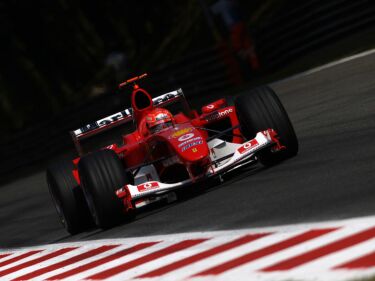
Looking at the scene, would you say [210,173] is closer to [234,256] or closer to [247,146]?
[247,146]

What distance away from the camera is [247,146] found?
1048 centimetres

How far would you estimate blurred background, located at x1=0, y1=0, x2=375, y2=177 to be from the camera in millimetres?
24578

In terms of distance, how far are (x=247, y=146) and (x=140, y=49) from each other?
42.9 metres

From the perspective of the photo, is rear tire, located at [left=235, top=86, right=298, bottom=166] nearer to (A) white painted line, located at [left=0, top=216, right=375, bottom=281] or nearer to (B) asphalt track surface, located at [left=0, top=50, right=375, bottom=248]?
(B) asphalt track surface, located at [left=0, top=50, right=375, bottom=248]

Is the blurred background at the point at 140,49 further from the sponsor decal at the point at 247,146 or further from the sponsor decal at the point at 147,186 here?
the sponsor decal at the point at 147,186

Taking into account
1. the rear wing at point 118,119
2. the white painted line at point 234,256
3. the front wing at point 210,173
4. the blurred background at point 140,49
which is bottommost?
the white painted line at point 234,256

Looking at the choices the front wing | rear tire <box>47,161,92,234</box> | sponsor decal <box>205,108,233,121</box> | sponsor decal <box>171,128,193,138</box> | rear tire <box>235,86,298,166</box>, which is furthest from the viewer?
sponsor decal <box>205,108,233,121</box>

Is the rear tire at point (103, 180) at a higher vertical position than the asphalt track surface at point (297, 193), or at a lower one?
higher

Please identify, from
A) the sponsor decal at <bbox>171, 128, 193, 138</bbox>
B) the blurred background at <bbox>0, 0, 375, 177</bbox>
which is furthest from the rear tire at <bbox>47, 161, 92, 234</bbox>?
the blurred background at <bbox>0, 0, 375, 177</bbox>

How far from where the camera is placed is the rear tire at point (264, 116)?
1073 centimetres

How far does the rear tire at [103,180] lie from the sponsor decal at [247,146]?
1.10m

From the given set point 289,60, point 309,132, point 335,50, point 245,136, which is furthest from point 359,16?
point 245,136

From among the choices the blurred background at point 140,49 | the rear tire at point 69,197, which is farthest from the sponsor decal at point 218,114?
the blurred background at point 140,49

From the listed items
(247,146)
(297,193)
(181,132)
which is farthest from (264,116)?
(297,193)
